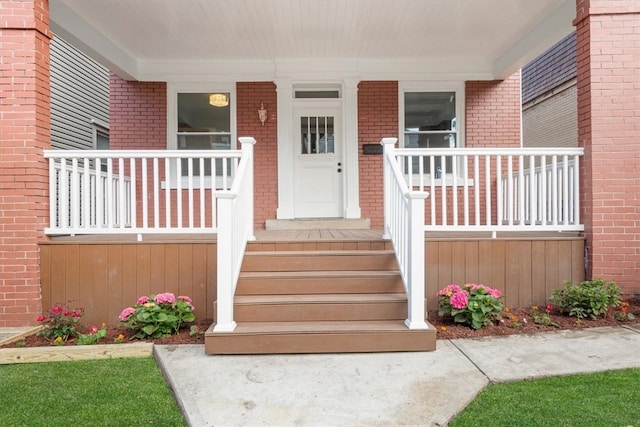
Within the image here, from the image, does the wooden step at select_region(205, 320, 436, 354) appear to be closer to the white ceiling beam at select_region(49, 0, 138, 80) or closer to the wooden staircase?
the wooden staircase

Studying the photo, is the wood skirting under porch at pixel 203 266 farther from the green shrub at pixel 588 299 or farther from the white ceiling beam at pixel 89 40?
the white ceiling beam at pixel 89 40

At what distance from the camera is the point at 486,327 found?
4020mm

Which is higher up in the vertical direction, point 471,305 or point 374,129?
point 374,129

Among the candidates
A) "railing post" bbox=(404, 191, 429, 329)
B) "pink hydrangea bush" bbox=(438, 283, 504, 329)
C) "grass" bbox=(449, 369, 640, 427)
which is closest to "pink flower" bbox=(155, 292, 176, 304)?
"railing post" bbox=(404, 191, 429, 329)

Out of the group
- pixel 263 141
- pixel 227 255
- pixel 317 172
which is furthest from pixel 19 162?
pixel 317 172

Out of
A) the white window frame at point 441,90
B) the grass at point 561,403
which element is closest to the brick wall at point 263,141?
the white window frame at point 441,90

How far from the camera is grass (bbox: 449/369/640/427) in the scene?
239cm

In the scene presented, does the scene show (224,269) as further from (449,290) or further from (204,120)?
(204,120)

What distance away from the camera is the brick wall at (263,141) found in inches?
284

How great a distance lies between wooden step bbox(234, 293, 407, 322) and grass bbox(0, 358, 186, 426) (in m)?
0.89

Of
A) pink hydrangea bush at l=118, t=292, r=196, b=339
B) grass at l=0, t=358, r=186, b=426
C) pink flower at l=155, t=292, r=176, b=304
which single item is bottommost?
grass at l=0, t=358, r=186, b=426

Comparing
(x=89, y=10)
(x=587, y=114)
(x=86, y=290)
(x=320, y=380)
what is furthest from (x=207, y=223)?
(x=587, y=114)

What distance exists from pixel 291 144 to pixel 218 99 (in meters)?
1.48

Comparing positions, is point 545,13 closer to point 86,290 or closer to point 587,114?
point 587,114
